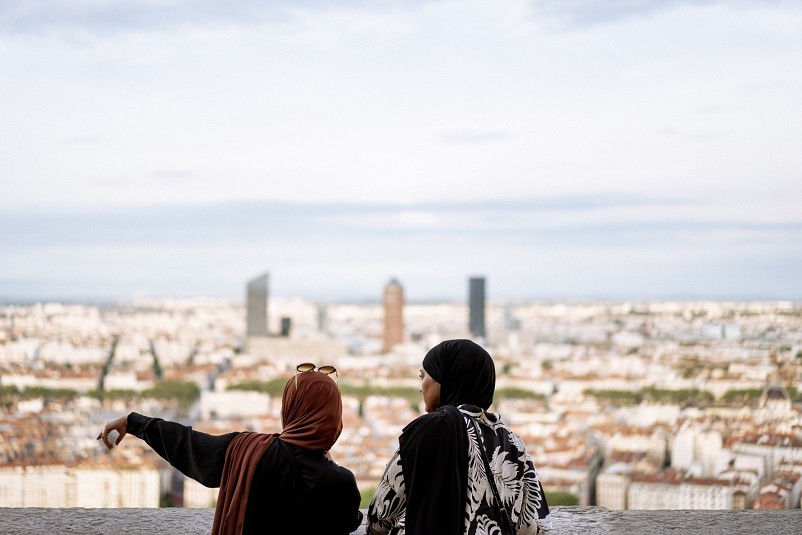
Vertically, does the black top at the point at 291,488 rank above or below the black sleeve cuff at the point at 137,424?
below

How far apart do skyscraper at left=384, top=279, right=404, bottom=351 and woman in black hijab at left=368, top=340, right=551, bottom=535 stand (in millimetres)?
28920

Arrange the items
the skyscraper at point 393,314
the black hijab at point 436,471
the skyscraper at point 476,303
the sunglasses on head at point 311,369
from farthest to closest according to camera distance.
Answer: the skyscraper at point 393,314 < the skyscraper at point 476,303 < the sunglasses on head at point 311,369 < the black hijab at point 436,471

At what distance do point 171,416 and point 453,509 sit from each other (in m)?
19.3

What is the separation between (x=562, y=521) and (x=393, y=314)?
30.0 metres

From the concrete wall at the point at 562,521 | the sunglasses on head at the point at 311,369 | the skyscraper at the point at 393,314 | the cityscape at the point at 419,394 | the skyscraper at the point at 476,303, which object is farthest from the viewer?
the skyscraper at the point at 393,314

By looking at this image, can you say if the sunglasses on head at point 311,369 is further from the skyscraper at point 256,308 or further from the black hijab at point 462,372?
the skyscraper at point 256,308

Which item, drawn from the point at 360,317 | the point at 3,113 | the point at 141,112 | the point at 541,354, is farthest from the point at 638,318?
the point at 3,113

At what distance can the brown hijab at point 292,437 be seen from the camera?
65.3 inches

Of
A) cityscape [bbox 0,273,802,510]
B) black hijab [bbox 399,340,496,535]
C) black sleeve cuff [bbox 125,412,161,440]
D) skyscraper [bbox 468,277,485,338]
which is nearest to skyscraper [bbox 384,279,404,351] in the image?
cityscape [bbox 0,273,802,510]

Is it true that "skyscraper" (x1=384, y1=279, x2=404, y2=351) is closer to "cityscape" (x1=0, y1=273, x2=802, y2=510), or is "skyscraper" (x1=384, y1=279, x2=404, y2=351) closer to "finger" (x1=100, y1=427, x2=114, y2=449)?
"cityscape" (x1=0, y1=273, x2=802, y2=510)

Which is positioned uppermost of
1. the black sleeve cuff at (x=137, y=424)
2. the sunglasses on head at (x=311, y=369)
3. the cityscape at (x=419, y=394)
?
the sunglasses on head at (x=311, y=369)

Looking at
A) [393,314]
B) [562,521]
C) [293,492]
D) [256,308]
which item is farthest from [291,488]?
[256,308]

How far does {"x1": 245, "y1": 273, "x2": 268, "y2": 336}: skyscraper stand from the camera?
32.7m

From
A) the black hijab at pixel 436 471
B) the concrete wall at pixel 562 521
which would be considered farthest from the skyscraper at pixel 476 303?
the black hijab at pixel 436 471
